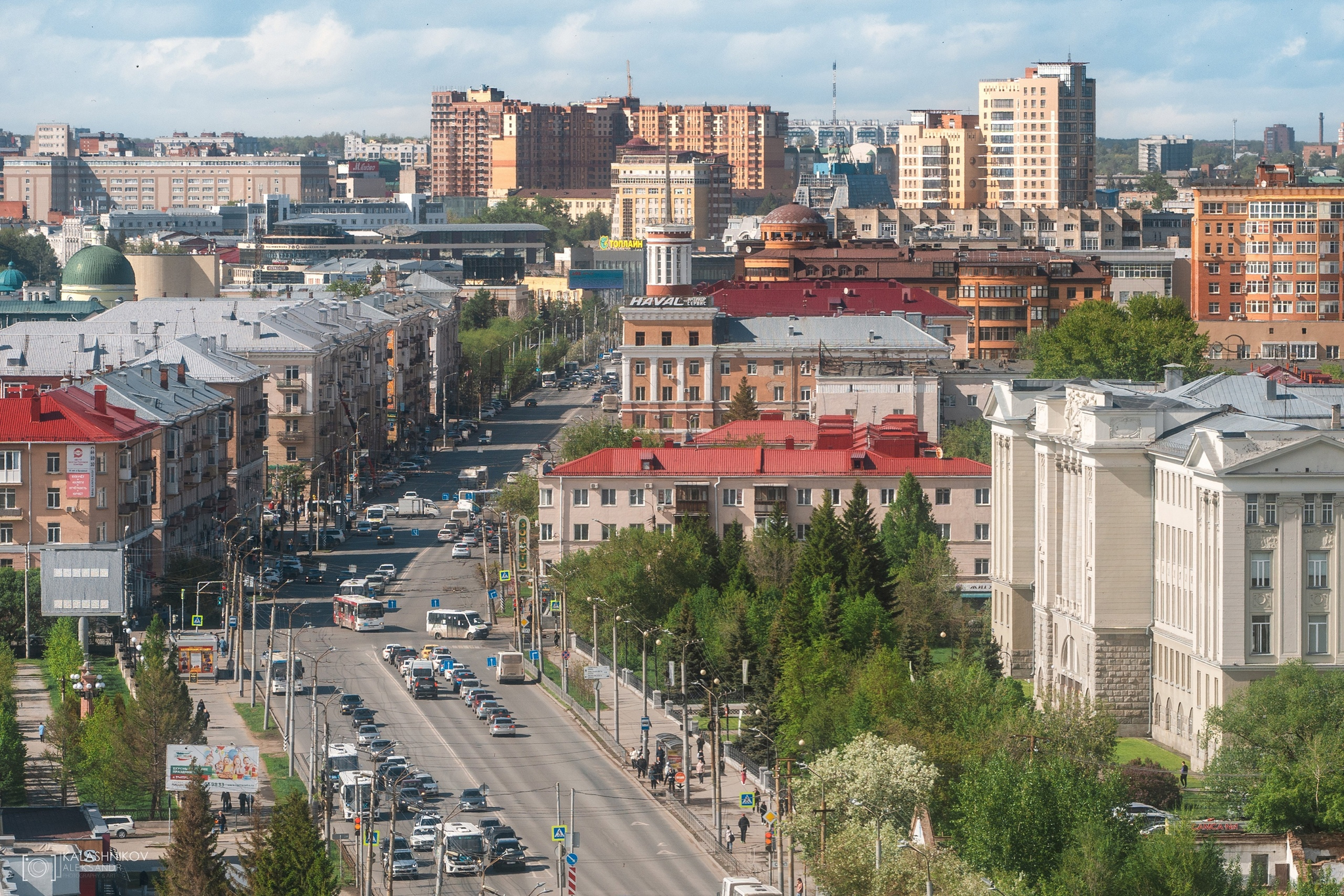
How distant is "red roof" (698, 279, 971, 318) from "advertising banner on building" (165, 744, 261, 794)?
90.3 meters

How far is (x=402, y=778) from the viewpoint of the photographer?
84250 mm

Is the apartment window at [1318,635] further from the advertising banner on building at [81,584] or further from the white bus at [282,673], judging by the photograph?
the advertising banner on building at [81,584]

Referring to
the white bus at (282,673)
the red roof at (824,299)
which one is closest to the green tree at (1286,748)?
the white bus at (282,673)

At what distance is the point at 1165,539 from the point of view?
298ft

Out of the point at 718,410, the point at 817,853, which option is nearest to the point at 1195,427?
the point at 817,853

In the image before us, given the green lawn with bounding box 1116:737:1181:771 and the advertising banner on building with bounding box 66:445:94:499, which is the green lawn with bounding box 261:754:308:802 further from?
the advertising banner on building with bounding box 66:445:94:499

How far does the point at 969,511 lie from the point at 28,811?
5368cm

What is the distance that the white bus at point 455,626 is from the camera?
118438mm

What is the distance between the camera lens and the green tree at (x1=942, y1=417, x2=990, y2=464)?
5389 inches

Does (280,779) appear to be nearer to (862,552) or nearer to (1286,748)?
(862,552)

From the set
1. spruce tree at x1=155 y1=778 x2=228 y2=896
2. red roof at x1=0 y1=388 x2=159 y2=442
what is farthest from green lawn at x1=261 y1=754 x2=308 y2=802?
red roof at x1=0 y1=388 x2=159 y2=442

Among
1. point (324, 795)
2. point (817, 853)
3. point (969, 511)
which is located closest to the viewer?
point (817, 853)

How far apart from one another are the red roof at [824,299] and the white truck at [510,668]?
6554 cm

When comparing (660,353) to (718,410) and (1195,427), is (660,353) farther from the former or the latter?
(1195,427)
